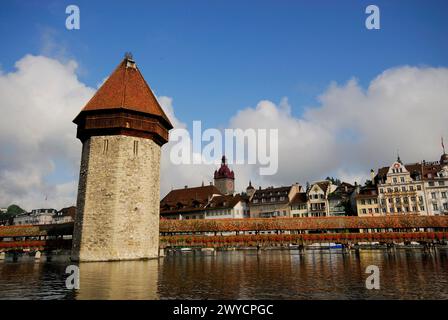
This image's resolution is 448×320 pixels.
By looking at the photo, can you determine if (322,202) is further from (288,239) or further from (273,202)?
(288,239)

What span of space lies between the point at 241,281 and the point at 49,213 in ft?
326

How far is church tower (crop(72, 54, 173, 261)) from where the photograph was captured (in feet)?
75.3

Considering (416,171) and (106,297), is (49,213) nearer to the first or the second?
(416,171)

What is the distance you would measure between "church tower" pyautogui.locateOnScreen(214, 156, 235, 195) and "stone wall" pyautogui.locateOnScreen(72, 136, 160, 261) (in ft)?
199

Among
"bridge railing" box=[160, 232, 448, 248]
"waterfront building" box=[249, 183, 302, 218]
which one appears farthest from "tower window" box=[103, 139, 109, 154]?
"waterfront building" box=[249, 183, 302, 218]

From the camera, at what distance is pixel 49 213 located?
9781cm

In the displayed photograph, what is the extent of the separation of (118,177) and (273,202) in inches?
1636

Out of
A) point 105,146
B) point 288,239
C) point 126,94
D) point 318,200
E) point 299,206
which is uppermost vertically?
point 126,94

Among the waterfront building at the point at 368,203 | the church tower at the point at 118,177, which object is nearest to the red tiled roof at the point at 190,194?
the waterfront building at the point at 368,203

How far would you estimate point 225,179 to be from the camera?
85.9m

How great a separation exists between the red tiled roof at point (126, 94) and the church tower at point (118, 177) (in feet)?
0.24

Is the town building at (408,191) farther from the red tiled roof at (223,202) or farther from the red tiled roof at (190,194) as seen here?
the red tiled roof at (190,194)

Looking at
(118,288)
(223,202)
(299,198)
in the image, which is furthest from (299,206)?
(118,288)
